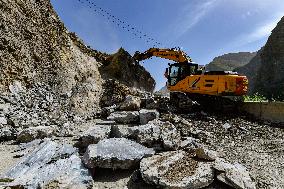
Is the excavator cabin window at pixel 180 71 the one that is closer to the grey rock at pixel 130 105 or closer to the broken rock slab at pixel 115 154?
the grey rock at pixel 130 105

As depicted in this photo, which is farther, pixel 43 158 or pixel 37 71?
pixel 37 71

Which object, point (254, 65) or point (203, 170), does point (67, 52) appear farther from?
point (254, 65)

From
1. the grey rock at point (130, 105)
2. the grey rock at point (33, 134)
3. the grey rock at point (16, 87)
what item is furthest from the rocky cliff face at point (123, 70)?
the grey rock at point (33, 134)

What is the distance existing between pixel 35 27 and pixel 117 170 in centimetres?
1101

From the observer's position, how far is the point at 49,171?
19.9ft

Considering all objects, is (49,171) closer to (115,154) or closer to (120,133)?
(115,154)

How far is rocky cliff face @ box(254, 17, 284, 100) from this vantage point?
4017 cm

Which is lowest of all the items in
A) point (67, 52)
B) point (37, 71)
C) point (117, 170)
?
point (117, 170)

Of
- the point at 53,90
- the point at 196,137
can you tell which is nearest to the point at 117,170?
the point at 196,137

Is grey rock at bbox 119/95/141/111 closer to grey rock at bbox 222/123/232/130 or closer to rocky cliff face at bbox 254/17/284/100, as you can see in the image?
grey rock at bbox 222/123/232/130

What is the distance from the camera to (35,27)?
610 inches

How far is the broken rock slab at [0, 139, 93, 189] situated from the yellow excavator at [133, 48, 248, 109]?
24.1ft

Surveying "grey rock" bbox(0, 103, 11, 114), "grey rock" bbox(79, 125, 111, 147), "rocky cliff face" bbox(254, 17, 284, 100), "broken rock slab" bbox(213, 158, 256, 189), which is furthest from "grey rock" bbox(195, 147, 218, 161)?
"rocky cliff face" bbox(254, 17, 284, 100)

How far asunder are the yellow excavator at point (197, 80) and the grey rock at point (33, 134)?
6497 millimetres
